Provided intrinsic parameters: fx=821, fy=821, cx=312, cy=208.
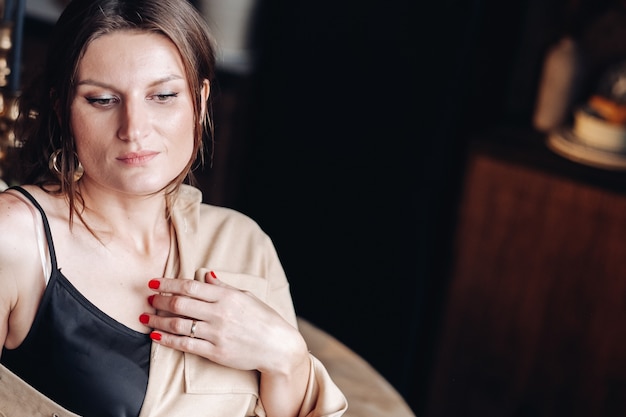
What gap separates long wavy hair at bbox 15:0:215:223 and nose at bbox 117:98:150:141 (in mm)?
73

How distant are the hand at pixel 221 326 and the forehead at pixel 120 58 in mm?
292

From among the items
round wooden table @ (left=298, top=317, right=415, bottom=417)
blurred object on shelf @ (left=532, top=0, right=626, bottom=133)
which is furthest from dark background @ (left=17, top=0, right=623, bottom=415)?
round wooden table @ (left=298, top=317, right=415, bottom=417)

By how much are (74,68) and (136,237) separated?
27 centimetres

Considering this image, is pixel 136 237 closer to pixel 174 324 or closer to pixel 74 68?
pixel 174 324

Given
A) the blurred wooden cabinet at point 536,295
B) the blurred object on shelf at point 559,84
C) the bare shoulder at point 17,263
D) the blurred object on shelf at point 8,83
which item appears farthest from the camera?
the blurred object on shelf at point 559,84

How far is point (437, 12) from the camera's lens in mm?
2205

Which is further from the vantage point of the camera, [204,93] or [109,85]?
[204,93]

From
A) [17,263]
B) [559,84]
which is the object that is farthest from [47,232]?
[559,84]

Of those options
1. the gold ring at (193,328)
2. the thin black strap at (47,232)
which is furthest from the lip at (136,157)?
the gold ring at (193,328)

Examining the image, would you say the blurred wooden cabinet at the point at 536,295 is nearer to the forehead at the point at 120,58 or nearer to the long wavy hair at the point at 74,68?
the long wavy hair at the point at 74,68

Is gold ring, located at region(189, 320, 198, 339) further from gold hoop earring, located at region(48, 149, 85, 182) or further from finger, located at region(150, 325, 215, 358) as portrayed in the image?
gold hoop earring, located at region(48, 149, 85, 182)

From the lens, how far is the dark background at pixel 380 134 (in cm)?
228

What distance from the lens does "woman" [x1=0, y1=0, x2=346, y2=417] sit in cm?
106

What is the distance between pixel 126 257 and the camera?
117 centimetres
